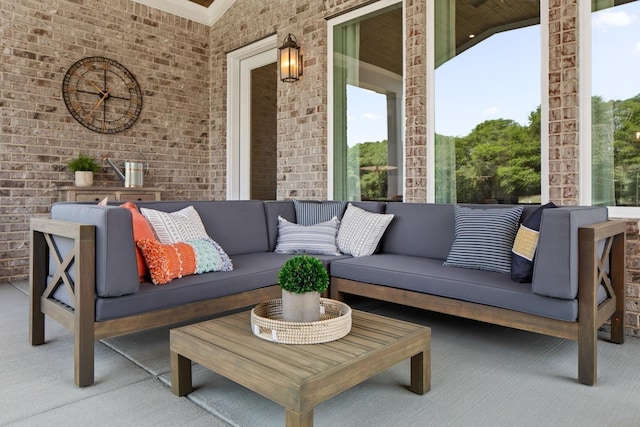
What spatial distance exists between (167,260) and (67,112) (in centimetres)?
325

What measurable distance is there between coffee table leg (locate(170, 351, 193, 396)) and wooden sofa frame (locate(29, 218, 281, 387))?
423 mm

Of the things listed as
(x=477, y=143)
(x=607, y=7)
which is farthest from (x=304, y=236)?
(x=607, y=7)

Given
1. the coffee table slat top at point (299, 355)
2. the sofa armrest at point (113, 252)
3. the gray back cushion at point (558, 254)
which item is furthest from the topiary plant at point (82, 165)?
the gray back cushion at point (558, 254)

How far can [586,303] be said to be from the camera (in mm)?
2137

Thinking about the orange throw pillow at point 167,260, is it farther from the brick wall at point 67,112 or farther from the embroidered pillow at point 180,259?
the brick wall at point 67,112

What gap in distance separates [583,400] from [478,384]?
0.43 meters

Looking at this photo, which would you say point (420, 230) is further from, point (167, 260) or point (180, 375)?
point (180, 375)

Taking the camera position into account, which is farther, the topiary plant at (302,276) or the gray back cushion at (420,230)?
the gray back cushion at (420,230)

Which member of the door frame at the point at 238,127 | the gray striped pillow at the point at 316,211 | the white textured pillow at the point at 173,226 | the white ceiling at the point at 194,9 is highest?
the white ceiling at the point at 194,9

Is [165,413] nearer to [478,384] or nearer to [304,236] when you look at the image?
[478,384]

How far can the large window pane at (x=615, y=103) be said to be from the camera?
9.37 ft

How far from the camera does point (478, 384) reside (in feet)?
6.82

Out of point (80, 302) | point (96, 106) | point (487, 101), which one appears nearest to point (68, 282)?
point (80, 302)

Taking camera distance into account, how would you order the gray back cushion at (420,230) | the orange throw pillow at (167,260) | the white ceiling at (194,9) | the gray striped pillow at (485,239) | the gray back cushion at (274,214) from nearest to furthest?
the orange throw pillow at (167,260) < the gray striped pillow at (485,239) < the gray back cushion at (420,230) < the gray back cushion at (274,214) < the white ceiling at (194,9)
